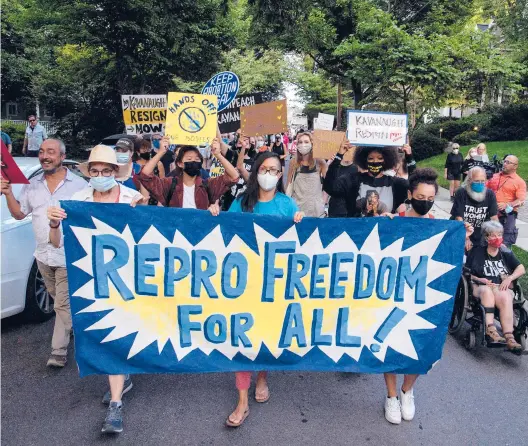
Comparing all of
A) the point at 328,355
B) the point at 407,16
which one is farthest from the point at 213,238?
the point at 407,16

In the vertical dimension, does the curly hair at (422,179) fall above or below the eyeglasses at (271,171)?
below

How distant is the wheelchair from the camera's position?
4.43 metres

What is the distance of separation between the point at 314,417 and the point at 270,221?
1.41m

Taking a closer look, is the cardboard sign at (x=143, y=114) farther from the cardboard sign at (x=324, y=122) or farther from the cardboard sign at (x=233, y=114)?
the cardboard sign at (x=324, y=122)

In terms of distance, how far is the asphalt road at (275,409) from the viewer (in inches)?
126

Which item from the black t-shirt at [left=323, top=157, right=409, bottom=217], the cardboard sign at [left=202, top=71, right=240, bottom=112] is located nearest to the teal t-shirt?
the black t-shirt at [left=323, top=157, right=409, bottom=217]

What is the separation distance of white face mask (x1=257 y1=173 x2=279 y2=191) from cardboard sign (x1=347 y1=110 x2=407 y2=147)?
1336 millimetres

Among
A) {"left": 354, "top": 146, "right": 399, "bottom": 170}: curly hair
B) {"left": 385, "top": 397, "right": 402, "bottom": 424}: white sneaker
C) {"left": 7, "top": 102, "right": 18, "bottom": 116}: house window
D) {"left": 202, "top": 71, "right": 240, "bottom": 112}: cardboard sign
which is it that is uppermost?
{"left": 7, "top": 102, "right": 18, "bottom": 116}: house window

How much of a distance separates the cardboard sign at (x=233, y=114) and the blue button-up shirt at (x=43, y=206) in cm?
440

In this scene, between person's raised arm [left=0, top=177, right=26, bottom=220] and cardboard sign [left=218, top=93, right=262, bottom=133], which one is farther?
cardboard sign [left=218, top=93, right=262, bottom=133]

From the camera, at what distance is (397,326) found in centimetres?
342

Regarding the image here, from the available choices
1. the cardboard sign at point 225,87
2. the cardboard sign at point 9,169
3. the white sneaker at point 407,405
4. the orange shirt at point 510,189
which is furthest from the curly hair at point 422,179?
the cardboard sign at point 225,87

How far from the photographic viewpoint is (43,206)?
4.00m

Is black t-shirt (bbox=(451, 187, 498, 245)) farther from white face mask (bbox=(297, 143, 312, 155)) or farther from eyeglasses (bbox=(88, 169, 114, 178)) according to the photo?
eyeglasses (bbox=(88, 169, 114, 178))
